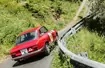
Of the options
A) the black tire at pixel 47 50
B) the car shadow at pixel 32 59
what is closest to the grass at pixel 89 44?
the black tire at pixel 47 50

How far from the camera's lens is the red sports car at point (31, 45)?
14.5 m

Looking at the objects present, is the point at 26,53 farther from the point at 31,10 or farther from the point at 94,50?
the point at 31,10

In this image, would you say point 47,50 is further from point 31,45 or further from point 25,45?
point 25,45

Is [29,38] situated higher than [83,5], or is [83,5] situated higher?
[29,38]

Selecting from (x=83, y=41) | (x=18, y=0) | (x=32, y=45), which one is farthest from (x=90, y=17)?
(x=18, y=0)

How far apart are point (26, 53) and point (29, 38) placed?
1113 mm

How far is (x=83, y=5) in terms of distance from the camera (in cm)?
3791

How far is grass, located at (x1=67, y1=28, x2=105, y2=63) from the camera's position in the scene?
12.1m

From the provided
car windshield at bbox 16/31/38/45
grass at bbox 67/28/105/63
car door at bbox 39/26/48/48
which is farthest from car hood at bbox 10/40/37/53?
grass at bbox 67/28/105/63

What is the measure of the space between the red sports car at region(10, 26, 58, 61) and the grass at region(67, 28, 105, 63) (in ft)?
3.82

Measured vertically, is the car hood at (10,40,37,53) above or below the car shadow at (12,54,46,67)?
Result: above

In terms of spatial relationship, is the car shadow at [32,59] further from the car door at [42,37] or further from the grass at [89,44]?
the grass at [89,44]

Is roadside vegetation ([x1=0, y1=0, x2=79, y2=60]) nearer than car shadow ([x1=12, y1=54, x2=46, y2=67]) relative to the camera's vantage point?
No

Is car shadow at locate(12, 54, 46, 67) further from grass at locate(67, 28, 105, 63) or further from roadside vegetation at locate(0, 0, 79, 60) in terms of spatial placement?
roadside vegetation at locate(0, 0, 79, 60)
